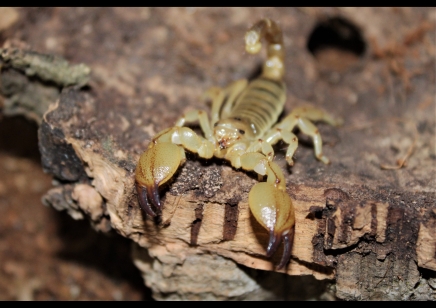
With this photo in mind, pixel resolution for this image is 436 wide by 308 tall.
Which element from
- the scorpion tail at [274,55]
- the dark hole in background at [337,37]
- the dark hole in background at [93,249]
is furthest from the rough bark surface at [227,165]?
the dark hole in background at [93,249]

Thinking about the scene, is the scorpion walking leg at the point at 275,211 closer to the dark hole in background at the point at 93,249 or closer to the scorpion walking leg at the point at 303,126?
the scorpion walking leg at the point at 303,126

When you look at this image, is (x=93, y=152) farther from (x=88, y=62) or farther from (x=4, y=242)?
(x=4, y=242)

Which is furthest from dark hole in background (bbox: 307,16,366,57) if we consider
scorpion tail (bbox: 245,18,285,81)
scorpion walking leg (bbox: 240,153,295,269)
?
scorpion walking leg (bbox: 240,153,295,269)

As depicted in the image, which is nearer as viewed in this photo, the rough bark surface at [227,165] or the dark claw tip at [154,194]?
the dark claw tip at [154,194]

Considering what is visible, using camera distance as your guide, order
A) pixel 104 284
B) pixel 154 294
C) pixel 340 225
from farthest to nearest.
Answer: pixel 104 284 → pixel 154 294 → pixel 340 225

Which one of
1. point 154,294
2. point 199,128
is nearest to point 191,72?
point 199,128

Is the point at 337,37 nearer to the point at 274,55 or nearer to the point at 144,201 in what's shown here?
the point at 274,55

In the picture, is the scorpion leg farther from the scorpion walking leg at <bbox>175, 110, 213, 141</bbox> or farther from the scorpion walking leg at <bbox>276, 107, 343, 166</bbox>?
the scorpion walking leg at <bbox>276, 107, 343, 166</bbox>
